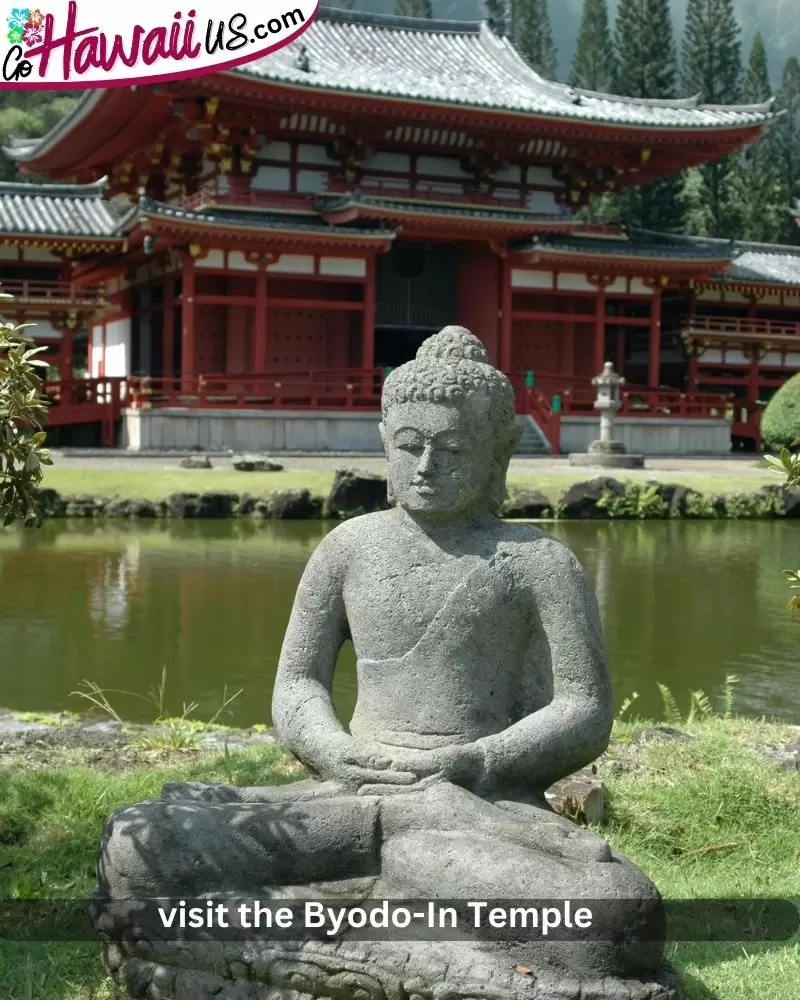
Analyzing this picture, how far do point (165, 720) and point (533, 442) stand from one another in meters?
19.2

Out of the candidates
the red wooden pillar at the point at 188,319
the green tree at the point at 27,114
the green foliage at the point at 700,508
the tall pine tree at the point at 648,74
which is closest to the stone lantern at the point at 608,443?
the green foliage at the point at 700,508

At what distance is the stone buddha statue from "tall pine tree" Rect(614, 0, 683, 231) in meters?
42.5

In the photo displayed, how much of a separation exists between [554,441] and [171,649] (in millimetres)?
16494

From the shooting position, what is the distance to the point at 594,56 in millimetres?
51344

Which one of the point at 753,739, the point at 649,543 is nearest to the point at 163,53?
the point at 649,543

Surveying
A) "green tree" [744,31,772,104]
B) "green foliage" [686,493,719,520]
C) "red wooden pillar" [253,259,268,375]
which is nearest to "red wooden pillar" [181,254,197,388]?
"red wooden pillar" [253,259,268,375]

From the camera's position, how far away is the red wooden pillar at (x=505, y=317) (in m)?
27.0

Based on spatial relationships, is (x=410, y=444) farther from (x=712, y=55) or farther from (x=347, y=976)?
(x=712, y=55)

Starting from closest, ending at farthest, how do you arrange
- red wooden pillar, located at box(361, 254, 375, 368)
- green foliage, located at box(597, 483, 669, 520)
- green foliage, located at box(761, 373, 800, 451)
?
green foliage, located at box(597, 483, 669, 520) < green foliage, located at box(761, 373, 800, 451) < red wooden pillar, located at box(361, 254, 375, 368)

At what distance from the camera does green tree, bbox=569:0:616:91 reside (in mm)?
51250

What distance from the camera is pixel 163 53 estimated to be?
16.8 m

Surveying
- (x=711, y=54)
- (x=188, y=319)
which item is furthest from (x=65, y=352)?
(x=711, y=54)

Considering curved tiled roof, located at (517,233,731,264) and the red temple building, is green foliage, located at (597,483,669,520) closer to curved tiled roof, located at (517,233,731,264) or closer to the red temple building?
the red temple building

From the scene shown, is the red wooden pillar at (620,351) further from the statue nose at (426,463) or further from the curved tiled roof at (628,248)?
the statue nose at (426,463)
